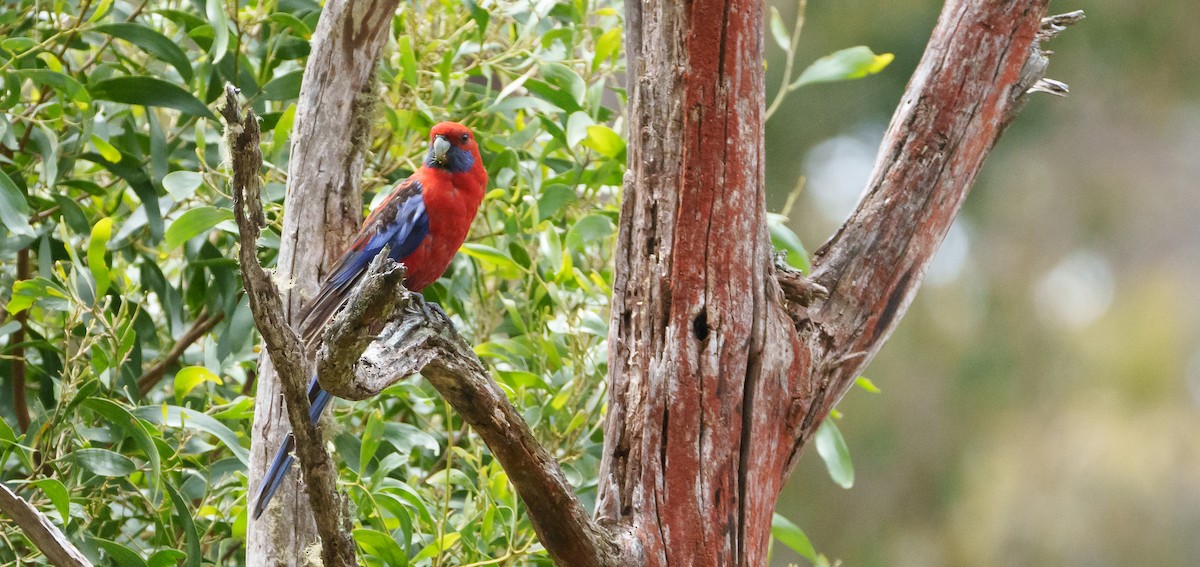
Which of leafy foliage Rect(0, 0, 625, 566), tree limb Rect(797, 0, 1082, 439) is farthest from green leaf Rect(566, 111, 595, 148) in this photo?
tree limb Rect(797, 0, 1082, 439)

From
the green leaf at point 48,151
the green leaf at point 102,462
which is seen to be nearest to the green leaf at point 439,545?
the green leaf at point 102,462

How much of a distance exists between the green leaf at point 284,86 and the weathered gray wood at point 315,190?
0.83ft

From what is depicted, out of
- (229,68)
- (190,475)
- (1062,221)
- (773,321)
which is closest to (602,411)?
(773,321)

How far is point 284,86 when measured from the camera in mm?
1489

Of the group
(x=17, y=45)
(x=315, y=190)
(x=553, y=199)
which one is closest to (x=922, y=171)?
(x=553, y=199)

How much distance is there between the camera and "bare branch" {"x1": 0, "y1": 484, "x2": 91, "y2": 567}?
0.91 m

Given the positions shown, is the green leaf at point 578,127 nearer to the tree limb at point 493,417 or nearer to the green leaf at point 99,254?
the tree limb at point 493,417

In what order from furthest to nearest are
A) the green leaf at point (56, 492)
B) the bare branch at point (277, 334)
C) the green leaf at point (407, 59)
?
the green leaf at point (407, 59) → the green leaf at point (56, 492) → the bare branch at point (277, 334)

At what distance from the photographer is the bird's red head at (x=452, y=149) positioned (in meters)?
1.50

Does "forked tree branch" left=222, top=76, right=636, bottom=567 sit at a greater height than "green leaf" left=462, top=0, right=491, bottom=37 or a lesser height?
lesser

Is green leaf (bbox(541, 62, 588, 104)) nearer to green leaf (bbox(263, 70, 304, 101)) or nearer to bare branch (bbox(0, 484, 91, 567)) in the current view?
green leaf (bbox(263, 70, 304, 101))

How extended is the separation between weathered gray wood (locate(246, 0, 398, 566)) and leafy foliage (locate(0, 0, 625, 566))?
0.10m

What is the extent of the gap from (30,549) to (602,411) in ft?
2.65

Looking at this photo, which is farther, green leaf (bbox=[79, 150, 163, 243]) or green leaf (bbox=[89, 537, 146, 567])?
green leaf (bbox=[79, 150, 163, 243])
